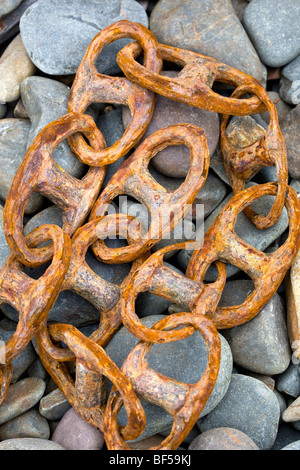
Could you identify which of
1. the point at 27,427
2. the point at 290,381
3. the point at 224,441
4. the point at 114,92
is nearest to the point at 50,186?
the point at 114,92

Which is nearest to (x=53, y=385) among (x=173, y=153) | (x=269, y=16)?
(x=173, y=153)

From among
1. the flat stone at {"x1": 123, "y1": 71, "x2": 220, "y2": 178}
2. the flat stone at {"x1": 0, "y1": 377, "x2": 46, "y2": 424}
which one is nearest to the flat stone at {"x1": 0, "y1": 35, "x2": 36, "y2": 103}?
the flat stone at {"x1": 123, "y1": 71, "x2": 220, "y2": 178}

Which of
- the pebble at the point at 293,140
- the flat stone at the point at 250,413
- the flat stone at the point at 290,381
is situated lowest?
the flat stone at the point at 290,381

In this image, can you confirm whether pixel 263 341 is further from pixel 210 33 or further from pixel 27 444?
pixel 210 33

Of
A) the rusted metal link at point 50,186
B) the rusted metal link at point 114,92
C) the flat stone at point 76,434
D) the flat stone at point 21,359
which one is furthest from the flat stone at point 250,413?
the rusted metal link at point 114,92

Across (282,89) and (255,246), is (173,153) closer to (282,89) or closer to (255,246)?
(255,246)

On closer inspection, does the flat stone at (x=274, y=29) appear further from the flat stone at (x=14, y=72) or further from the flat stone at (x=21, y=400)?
the flat stone at (x=21, y=400)
